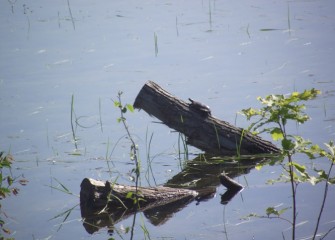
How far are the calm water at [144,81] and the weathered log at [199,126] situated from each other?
0.23 m

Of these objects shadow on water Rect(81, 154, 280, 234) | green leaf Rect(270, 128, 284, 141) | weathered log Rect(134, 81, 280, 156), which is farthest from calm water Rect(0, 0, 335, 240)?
green leaf Rect(270, 128, 284, 141)

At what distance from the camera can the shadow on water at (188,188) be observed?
5.09 m

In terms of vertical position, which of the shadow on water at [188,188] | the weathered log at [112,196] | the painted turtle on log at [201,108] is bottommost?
the shadow on water at [188,188]

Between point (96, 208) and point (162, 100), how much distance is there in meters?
1.38

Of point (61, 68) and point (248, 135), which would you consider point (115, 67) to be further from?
point (248, 135)

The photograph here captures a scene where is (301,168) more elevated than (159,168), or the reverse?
(301,168)

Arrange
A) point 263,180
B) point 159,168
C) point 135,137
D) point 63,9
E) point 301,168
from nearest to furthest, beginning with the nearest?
1. point 301,168
2. point 263,180
3. point 159,168
4. point 135,137
5. point 63,9

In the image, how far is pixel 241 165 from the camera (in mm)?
6035

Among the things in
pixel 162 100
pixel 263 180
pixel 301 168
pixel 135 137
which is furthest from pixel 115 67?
pixel 301 168

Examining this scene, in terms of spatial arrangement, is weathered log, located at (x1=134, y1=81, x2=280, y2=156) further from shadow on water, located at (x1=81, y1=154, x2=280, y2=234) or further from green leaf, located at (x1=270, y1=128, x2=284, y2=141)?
green leaf, located at (x1=270, y1=128, x2=284, y2=141)

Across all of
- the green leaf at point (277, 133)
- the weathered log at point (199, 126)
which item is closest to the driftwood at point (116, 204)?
the weathered log at point (199, 126)

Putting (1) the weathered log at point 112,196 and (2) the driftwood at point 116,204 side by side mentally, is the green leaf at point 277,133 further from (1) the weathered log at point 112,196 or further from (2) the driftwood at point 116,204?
(1) the weathered log at point 112,196

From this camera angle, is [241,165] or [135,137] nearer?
[241,165]

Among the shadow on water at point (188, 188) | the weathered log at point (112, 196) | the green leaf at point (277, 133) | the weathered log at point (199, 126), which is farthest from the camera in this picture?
the weathered log at point (199, 126)
